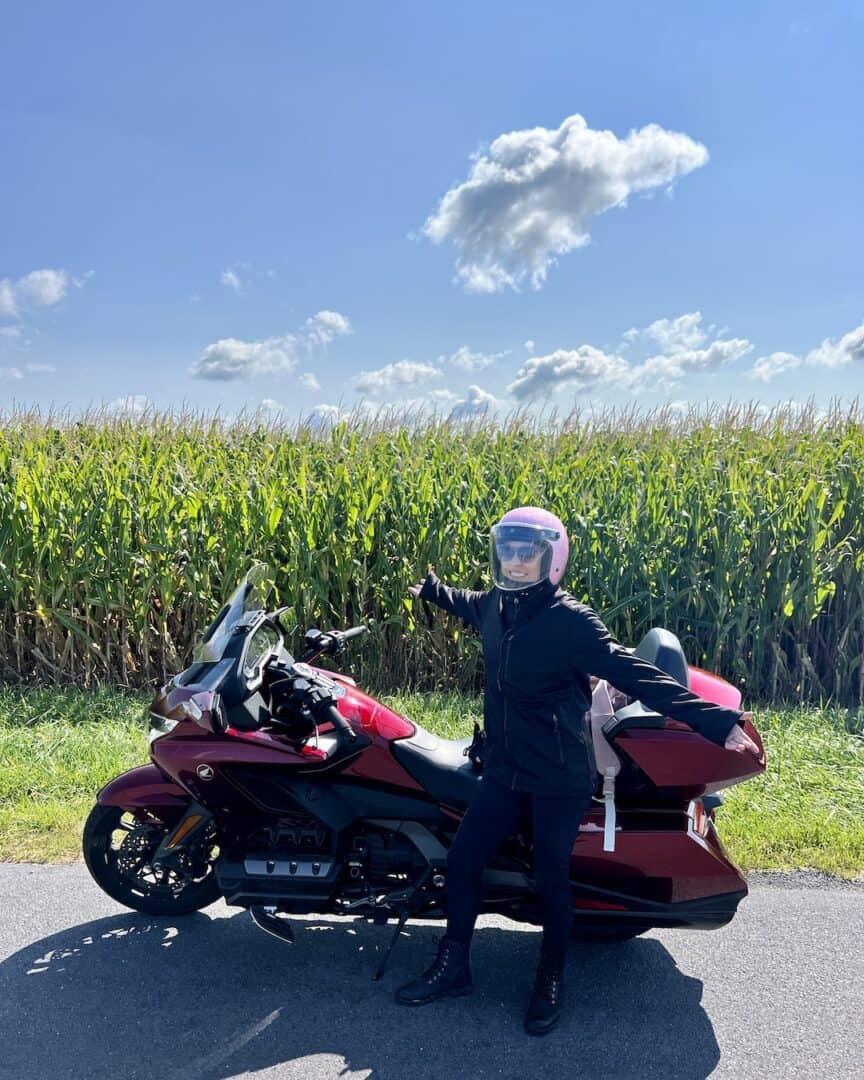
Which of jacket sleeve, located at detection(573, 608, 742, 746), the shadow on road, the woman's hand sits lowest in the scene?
the shadow on road

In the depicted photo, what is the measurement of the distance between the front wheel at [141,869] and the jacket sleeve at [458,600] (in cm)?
143

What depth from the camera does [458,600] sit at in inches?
141

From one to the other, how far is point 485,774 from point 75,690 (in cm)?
502

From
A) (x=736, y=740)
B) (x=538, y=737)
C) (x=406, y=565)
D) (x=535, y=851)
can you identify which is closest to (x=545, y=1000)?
(x=535, y=851)

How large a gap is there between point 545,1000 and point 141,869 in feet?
5.84

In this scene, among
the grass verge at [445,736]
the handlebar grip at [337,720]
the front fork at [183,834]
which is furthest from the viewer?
the grass verge at [445,736]

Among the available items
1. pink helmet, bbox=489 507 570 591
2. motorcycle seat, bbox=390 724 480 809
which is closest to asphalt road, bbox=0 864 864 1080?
motorcycle seat, bbox=390 724 480 809

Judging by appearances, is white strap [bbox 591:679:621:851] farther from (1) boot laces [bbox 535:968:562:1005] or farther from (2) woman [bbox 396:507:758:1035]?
(1) boot laces [bbox 535:968:562:1005]

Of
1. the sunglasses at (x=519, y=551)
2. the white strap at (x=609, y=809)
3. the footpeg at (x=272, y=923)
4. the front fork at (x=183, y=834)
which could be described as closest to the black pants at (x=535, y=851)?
the white strap at (x=609, y=809)

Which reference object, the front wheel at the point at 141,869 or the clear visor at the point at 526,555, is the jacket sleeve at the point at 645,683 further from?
the front wheel at the point at 141,869

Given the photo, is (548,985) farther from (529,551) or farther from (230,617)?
(230,617)

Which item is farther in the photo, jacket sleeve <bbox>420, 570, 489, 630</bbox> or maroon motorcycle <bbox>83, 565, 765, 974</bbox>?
jacket sleeve <bbox>420, 570, 489, 630</bbox>

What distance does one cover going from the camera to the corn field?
22.4 ft

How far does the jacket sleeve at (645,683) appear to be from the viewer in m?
2.69
